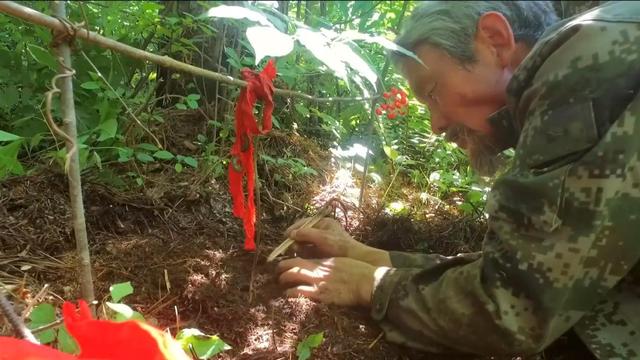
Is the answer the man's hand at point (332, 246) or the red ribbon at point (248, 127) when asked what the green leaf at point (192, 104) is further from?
the red ribbon at point (248, 127)

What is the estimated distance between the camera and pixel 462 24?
160 centimetres

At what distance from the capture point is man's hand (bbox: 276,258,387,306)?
155 cm

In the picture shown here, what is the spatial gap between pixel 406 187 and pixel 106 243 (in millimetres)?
1694

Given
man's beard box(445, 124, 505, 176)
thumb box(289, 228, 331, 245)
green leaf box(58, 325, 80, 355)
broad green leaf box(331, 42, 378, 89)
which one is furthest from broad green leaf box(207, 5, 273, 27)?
man's beard box(445, 124, 505, 176)

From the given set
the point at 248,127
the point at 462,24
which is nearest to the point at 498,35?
the point at 462,24

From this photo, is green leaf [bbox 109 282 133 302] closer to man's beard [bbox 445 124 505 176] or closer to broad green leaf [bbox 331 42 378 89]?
broad green leaf [bbox 331 42 378 89]

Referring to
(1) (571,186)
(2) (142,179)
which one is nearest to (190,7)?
(2) (142,179)

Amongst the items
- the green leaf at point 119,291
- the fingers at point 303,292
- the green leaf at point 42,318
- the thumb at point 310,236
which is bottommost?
the fingers at point 303,292

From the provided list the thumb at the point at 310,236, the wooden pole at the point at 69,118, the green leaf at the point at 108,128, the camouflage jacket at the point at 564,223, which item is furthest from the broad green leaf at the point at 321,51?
the green leaf at the point at 108,128

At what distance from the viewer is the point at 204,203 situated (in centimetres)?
196

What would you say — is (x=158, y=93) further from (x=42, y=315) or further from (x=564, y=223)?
(x=564, y=223)

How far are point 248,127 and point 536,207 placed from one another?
720mm

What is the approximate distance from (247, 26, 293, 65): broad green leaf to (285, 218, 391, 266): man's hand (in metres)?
0.87

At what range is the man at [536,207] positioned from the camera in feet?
4.15
